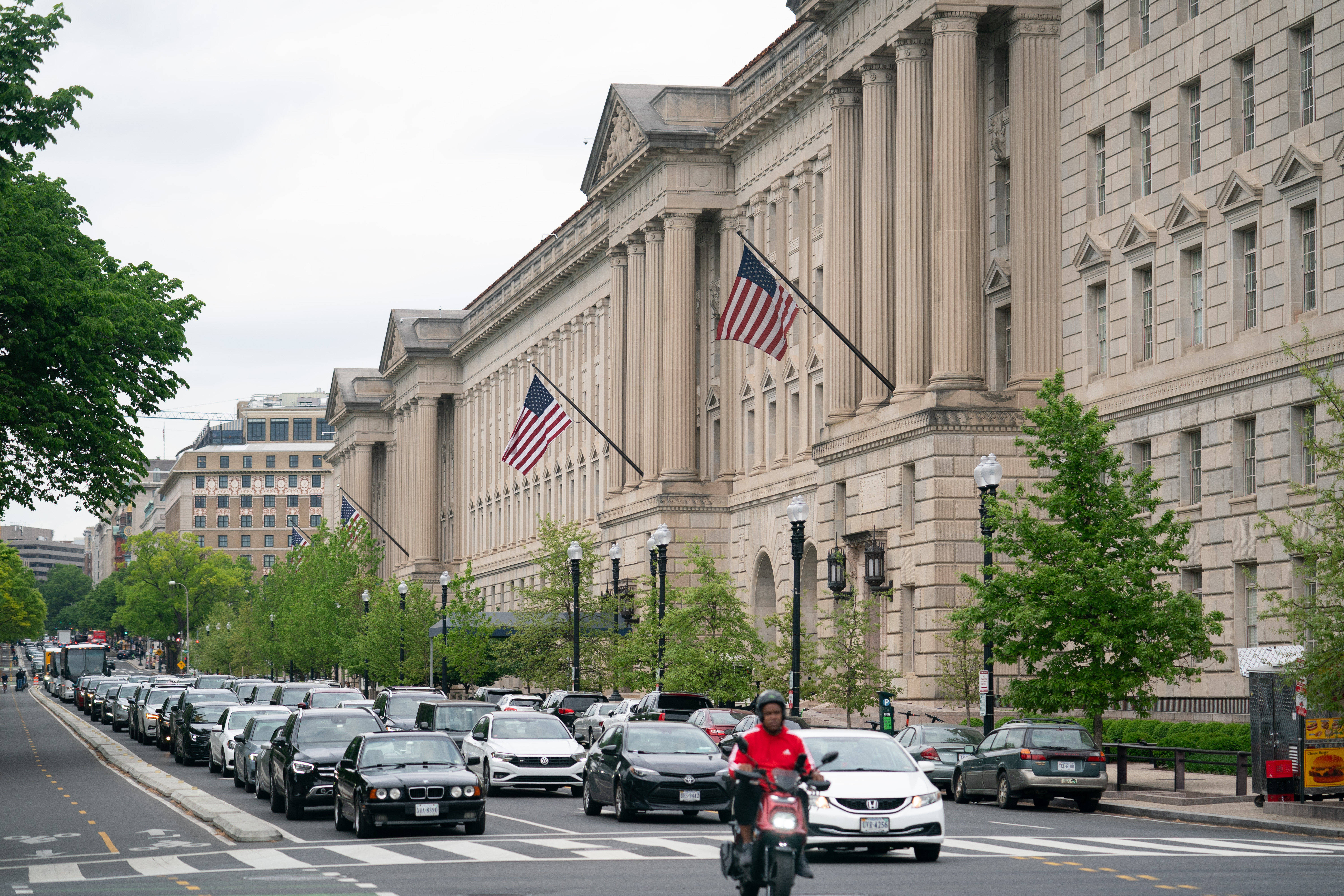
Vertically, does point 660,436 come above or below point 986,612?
above

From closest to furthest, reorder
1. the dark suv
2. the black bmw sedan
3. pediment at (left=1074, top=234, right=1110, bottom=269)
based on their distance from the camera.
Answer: the black bmw sedan → the dark suv → pediment at (left=1074, top=234, right=1110, bottom=269)

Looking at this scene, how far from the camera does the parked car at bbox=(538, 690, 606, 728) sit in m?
56.8

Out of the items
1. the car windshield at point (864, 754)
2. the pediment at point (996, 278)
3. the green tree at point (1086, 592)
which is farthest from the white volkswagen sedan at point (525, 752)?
the pediment at point (996, 278)

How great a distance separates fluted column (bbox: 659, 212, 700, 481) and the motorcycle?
62286 mm

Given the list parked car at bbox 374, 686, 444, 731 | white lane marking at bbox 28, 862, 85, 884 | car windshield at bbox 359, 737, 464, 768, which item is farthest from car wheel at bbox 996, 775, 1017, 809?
white lane marking at bbox 28, 862, 85, 884

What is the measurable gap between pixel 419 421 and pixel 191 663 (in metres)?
71.8

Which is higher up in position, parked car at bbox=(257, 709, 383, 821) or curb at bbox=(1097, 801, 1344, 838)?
parked car at bbox=(257, 709, 383, 821)

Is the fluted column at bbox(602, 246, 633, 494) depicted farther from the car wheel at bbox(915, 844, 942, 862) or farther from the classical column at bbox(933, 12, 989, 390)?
the car wheel at bbox(915, 844, 942, 862)

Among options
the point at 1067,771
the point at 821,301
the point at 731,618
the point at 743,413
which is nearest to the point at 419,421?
the point at 743,413

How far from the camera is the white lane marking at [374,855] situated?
22.9 metres

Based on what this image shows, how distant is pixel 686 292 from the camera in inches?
3130

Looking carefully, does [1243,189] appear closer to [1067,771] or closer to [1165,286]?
[1165,286]

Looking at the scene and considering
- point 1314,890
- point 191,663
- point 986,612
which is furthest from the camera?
point 191,663

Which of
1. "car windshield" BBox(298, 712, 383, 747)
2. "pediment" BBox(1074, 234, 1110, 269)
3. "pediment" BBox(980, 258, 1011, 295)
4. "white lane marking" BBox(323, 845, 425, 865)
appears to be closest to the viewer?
"white lane marking" BBox(323, 845, 425, 865)
